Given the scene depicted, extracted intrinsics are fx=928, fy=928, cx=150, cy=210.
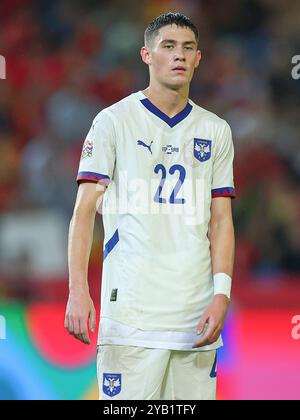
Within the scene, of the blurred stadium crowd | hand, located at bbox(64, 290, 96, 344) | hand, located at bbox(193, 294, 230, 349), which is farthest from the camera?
the blurred stadium crowd

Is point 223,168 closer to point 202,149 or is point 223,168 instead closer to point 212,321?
point 202,149

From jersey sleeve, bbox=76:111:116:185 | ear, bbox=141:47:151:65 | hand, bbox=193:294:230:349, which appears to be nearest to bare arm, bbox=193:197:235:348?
hand, bbox=193:294:230:349

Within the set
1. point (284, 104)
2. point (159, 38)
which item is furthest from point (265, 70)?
point (159, 38)

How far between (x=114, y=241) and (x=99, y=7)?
4.58 m

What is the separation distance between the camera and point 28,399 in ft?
13.7

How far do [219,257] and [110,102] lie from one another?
347 cm

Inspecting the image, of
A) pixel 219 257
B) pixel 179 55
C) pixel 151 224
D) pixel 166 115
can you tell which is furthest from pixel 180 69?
pixel 219 257

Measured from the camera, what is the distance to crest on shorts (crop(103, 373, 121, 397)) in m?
2.95

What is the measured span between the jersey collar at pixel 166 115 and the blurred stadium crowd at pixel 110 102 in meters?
2.15

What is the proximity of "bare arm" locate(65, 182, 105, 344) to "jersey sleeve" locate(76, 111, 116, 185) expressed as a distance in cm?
3

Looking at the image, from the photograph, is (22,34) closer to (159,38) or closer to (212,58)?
(212,58)

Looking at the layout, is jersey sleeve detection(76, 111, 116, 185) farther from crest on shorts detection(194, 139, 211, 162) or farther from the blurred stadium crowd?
the blurred stadium crowd

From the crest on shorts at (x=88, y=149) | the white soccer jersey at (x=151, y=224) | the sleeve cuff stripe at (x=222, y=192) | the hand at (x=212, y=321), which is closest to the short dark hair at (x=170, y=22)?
the white soccer jersey at (x=151, y=224)

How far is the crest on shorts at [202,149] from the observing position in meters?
3.07
